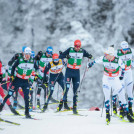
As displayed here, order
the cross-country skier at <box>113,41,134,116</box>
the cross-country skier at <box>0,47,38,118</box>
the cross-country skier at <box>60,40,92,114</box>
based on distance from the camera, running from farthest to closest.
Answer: the cross-country skier at <box>60,40,92,114</box> → the cross-country skier at <box>113,41,134,116</box> → the cross-country skier at <box>0,47,38,118</box>

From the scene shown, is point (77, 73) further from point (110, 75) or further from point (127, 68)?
point (110, 75)

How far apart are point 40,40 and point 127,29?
22.3 feet

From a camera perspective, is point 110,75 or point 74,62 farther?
point 74,62

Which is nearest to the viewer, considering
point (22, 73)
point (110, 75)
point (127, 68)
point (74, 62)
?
point (110, 75)

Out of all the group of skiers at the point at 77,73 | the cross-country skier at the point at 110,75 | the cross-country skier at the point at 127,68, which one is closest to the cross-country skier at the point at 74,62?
the group of skiers at the point at 77,73

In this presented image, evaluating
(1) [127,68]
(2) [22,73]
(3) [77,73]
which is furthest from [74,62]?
(2) [22,73]

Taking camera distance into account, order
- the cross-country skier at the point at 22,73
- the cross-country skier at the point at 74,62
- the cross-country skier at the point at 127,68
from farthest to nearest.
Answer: the cross-country skier at the point at 74,62
the cross-country skier at the point at 127,68
the cross-country skier at the point at 22,73

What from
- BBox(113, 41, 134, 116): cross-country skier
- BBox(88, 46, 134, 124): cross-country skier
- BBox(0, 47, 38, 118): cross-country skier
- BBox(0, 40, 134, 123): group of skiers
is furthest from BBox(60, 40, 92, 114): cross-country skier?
BBox(88, 46, 134, 124): cross-country skier

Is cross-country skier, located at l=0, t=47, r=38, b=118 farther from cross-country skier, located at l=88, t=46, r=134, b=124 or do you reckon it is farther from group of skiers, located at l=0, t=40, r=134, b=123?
cross-country skier, located at l=88, t=46, r=134, b=124

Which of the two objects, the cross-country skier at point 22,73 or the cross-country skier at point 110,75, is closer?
the cross-country skier at point 110,75

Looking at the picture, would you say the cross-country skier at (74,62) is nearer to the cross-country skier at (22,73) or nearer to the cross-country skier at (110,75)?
the cross-country skier at (22,73)

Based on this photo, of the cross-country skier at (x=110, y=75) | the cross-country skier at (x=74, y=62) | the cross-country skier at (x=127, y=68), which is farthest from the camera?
the cross-country skier at (x=74, y=62)

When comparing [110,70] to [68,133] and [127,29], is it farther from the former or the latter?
[127,29]

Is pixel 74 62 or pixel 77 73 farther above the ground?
pixel 74 62
